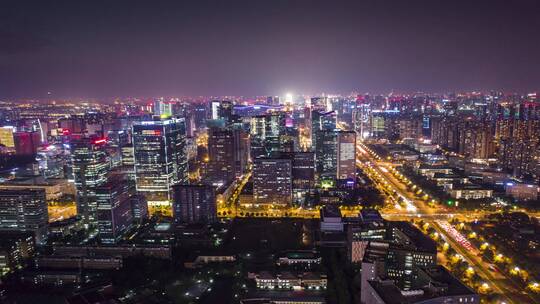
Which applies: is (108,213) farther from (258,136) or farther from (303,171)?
(258,136)

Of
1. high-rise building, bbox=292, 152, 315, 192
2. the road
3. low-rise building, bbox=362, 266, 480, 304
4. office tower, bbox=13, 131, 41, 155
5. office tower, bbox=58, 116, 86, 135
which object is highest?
office tower, bbox=58, 116, 86, 135

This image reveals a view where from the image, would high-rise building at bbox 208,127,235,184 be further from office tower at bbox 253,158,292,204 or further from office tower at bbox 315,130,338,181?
office tower at bbox 315,130,338,181

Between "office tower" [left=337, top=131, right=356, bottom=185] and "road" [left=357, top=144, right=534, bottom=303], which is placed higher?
"office tower" [left=337, top=131, right=356, bottom=185]

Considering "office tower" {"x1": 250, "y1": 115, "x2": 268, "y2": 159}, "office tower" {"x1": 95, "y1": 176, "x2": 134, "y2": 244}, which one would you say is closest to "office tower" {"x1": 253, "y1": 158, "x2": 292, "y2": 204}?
"office tower" {"x1": 95, "y1": 176, "x2": 134, "y2": 244}

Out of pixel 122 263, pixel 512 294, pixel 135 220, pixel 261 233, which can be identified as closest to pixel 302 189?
pixel 261 233

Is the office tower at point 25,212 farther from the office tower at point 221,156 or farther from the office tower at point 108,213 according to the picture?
the office tower at point 221,156

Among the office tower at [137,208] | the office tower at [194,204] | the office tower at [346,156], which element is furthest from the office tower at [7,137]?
the office tower at [346,156]
